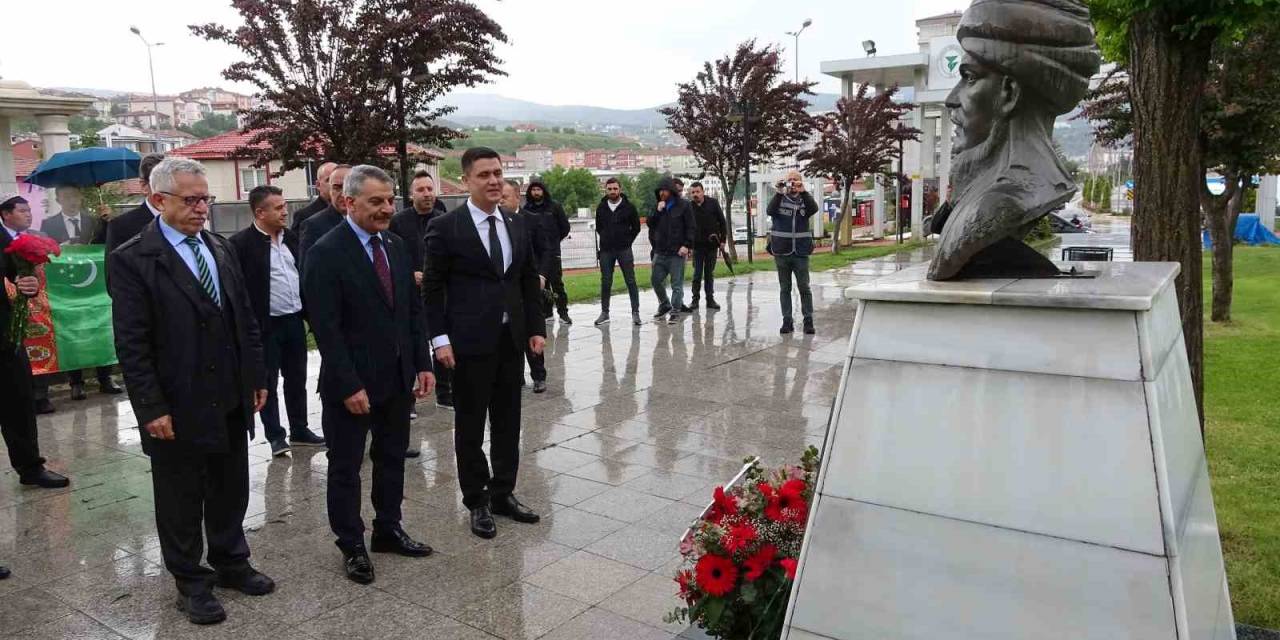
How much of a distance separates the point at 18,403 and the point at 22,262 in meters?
0.86

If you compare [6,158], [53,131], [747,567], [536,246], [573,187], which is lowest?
[747,567]

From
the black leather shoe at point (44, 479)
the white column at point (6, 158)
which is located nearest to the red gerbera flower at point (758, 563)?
the black leather shoe at point (44, 479)

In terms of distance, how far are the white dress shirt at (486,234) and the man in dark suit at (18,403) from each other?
9.07ft

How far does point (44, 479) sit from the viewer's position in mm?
5508

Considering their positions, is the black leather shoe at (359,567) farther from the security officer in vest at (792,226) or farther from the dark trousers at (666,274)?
the dark trousers at (666,274)

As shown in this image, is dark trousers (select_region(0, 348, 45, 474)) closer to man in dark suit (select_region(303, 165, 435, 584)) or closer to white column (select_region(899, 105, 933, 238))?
man in dark suit (select_region(303, 165, 435, 584))

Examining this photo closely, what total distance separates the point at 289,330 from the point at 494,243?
2382 mm

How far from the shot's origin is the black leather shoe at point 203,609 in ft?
12.1

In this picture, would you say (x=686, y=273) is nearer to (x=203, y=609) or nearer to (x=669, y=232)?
(x=669, y=232)

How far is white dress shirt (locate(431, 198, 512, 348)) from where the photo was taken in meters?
4.56

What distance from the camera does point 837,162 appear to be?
85.3 ft

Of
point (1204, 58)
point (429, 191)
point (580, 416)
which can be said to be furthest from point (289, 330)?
point (1204, 58)

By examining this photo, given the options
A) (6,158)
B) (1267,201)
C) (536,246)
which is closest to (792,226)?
(536,246)

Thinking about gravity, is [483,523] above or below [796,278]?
below
